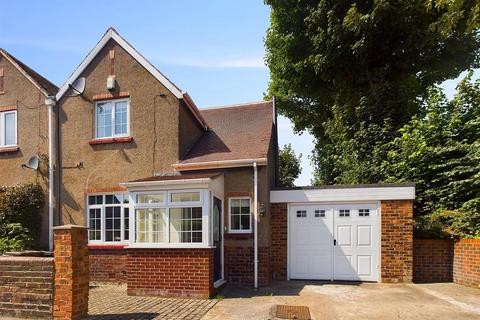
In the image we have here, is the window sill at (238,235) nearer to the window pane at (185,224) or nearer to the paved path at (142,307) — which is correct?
the window pane at (185,224)

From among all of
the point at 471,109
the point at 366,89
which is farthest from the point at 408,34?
the point at 471,109

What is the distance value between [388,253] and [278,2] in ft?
42.5

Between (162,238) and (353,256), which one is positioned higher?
(162,238)

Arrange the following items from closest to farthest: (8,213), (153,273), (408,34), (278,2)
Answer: (153,273)
(8,213)
(408,34)
(278,2)

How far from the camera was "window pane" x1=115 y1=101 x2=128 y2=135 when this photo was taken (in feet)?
36.6

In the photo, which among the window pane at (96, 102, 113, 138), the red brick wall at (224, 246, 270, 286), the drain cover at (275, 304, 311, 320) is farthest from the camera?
the window pane at (96, 102, 113, 138)

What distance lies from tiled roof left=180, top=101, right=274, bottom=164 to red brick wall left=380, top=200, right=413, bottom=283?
162 inches

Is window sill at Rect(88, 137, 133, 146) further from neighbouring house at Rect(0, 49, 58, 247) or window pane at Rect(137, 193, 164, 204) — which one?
window pane at Rect(137, 193, 164, 204)

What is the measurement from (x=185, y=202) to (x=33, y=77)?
27.6 feet

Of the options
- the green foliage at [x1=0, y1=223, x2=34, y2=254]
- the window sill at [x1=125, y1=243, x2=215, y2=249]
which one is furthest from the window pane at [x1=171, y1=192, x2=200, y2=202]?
the green foliage at [x1=0, y1=223, x2=34, y2=254]

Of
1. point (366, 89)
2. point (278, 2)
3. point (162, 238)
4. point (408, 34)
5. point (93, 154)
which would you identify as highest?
point (278, 2)

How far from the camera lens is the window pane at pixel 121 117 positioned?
1114cm

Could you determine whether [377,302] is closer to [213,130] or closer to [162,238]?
[162,238]

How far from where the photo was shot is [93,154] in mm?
11195
